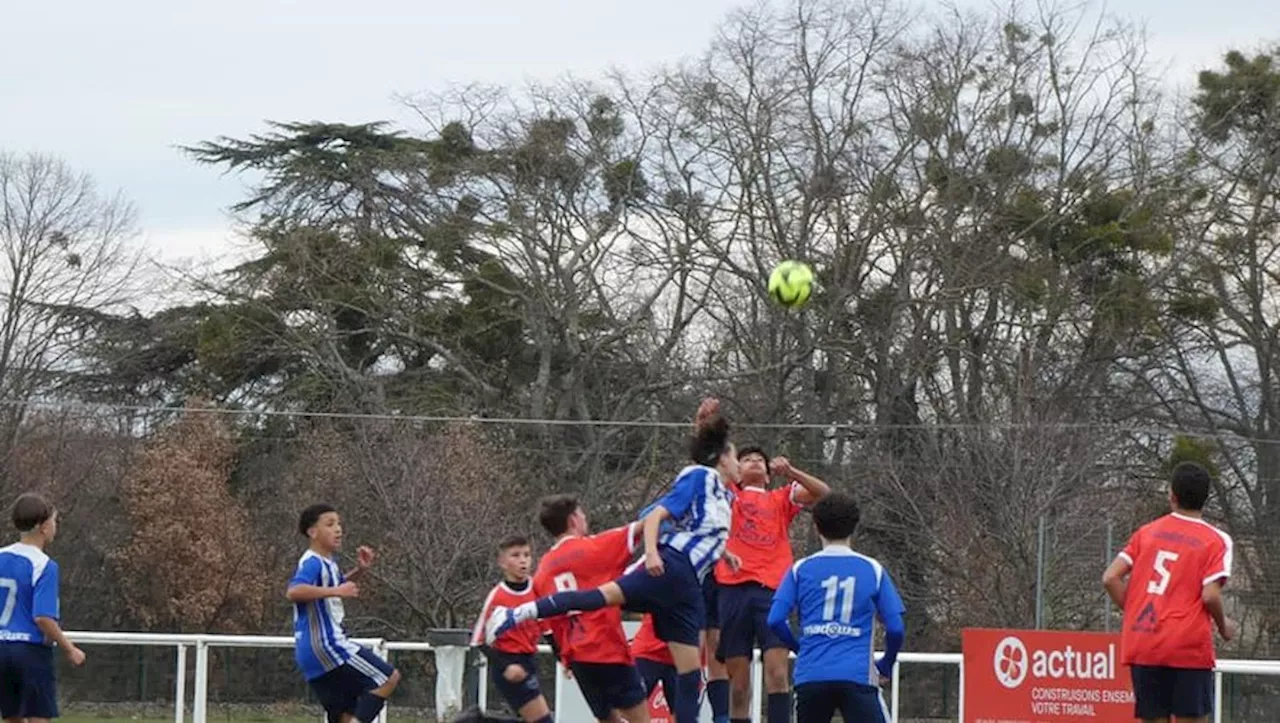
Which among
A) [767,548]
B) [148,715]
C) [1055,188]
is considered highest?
[1055,188]

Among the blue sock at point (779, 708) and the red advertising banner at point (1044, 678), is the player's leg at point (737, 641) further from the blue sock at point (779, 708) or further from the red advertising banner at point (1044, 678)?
the red advertising banner at point (1044, 678)

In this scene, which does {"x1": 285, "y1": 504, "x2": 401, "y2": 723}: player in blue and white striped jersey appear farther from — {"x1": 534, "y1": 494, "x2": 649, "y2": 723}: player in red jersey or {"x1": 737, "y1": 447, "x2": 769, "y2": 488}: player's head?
{"x1": 737, "y1": 447, "x2": 769, "y2": 488}: player's head

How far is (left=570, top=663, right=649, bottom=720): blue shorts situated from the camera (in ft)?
39.2

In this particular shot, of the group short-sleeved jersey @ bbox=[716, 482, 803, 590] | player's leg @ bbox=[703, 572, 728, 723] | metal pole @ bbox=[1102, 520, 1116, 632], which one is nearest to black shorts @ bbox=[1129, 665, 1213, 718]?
short-sleeved jersey @ bbox=[716, 482, 803, 590]

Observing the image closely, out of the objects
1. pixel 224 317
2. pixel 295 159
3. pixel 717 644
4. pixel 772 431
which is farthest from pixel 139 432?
pixel 717 644

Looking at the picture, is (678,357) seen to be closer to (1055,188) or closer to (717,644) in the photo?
(1055,188)

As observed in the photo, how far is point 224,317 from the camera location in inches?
1690

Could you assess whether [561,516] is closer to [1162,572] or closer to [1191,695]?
[1162,572]

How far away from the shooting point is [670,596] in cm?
1155

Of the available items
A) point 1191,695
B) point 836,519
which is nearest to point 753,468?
point 836,519

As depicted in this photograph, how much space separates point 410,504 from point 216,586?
583cm

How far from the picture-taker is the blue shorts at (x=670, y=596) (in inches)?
451

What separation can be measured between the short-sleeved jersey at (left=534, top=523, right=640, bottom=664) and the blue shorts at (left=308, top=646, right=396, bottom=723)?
61.2 inches

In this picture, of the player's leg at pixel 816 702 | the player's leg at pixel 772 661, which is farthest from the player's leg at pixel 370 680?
the player's leg at pixel 816 702
